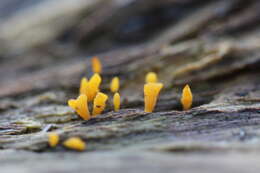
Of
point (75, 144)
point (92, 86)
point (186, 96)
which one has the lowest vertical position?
point (75, 144)

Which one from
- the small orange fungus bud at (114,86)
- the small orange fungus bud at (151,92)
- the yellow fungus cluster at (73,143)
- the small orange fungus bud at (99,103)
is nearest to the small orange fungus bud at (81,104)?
the small orange fungus bud at (99,103)

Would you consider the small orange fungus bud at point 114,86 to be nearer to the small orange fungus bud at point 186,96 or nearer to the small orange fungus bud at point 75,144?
the small orange fungus bud at point 186,96

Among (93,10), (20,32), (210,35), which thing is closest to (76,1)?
(93,10)

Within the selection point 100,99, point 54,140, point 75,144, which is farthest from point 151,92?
point 54,140

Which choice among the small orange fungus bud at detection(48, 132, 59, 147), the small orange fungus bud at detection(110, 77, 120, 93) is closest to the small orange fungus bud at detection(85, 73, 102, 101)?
the small orange fungus bud at detection(110, 77, 120, 93)

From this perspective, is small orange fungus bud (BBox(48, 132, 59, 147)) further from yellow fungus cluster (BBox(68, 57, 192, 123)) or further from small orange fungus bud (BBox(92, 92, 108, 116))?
small orange fungus bud (BBox(92, 92, 108, 116))

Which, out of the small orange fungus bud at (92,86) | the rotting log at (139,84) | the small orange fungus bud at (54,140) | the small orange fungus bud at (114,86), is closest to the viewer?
the rotting log at (139,84)

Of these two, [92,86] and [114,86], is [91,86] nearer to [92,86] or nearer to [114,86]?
[92,86]

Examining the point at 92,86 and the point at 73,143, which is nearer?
the point at 73,143
